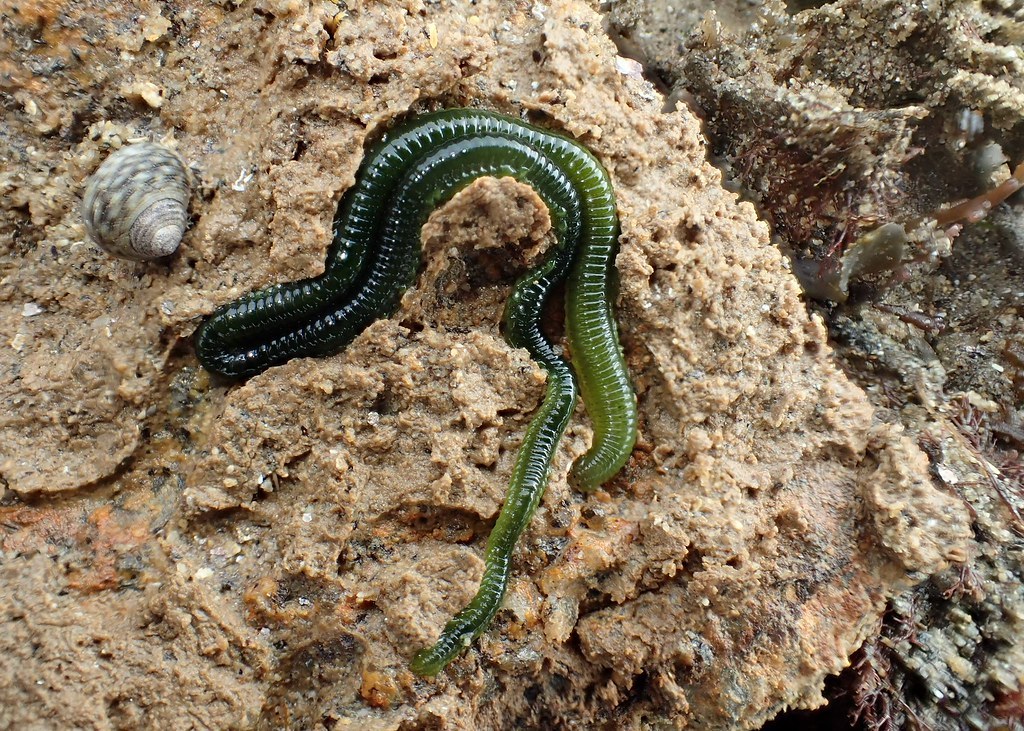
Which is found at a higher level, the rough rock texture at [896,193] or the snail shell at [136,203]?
the rough rock texture at [896,193]

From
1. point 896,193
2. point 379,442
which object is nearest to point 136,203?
point 379,442

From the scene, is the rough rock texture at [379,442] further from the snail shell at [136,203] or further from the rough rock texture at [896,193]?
the rough rock texture at [896,193]

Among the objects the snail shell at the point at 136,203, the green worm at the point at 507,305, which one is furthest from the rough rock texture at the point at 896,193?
the snail shell at the point at 136,203

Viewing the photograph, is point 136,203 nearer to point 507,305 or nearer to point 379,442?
point 379,442

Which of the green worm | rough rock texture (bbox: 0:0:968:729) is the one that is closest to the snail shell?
rough rock texture (bbox: 0:0:968:729)

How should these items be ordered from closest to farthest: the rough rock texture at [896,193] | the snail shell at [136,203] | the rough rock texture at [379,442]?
the snail shell at [136,203] → the rough rock texture at [379,442] → the rough rock texture at [896,193]

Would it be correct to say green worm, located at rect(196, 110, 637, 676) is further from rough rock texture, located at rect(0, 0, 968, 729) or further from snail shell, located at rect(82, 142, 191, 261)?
snail shell, located at rect(82, 142, 191, 261)

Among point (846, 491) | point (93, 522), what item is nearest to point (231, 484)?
point (93, 522)
